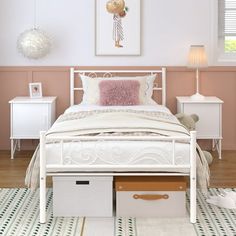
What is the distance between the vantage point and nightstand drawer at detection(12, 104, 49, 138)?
576cm

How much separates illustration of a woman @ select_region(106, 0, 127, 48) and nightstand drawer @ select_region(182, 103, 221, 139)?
39.9 inches

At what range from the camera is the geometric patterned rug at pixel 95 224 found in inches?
140

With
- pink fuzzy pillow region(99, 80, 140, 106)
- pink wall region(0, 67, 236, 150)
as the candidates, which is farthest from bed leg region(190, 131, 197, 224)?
pink wall region(0, 67, 236, 150)

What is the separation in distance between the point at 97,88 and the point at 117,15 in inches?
33.8

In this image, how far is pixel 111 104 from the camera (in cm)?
562

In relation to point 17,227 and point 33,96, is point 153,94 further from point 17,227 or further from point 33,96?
point 17,227

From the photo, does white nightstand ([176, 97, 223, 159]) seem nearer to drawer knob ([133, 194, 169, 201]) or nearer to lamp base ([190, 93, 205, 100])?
lamp base ([190, 93, 205, 100])

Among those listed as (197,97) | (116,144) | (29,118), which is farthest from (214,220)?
(29,118)

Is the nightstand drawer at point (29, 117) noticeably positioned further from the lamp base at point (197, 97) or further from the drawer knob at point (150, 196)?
the drawer knob at point (150, 196)

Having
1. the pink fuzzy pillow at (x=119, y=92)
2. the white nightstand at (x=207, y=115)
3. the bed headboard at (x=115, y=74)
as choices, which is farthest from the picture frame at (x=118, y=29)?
the white nightstand at (x=207, y=115)

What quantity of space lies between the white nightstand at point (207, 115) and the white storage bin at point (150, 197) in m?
2.03

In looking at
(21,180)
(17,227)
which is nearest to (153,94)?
(21,180)

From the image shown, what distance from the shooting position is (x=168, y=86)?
6.21 meters

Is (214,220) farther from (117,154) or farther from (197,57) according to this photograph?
(197,57)
